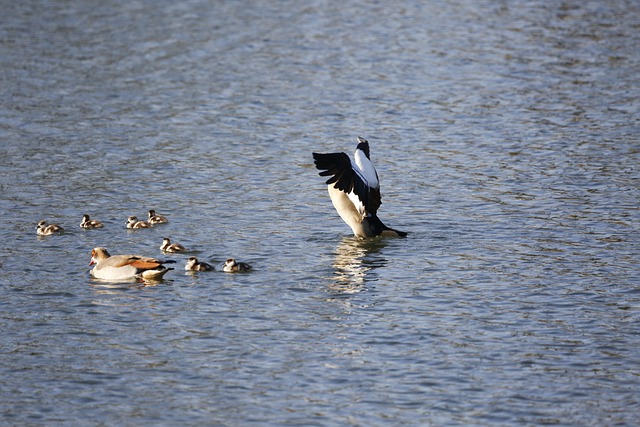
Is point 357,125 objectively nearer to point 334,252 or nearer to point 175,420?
point 334,252

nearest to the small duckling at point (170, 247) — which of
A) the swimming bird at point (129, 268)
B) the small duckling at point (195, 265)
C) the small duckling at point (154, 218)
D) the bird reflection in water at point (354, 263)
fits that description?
the small duckling at point (195, 265)

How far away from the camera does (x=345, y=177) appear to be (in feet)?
52.6

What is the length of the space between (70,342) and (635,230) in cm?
839

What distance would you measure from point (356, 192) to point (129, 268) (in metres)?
3.60

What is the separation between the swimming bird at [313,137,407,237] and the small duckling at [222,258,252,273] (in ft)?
6.57

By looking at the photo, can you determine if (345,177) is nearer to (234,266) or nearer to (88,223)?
(234,266)

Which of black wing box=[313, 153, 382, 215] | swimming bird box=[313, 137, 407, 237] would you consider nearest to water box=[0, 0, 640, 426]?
swimming bird box=[313, 137, 407, 237]

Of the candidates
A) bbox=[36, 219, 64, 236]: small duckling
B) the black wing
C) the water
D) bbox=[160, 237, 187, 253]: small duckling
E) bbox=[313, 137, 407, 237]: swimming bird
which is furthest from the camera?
bbox=[36, 219, 64, 236]: small duckling

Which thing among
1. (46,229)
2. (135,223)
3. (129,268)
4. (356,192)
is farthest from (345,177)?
(46,229)

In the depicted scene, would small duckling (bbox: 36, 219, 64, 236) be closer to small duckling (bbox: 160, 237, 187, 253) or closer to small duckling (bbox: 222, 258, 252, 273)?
small duckling (bbox: 160, 237, 187, 253)

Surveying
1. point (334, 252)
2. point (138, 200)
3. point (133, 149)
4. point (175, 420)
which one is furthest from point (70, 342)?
point (133, 149)

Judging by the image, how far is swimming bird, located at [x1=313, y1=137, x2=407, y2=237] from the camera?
52.2 ft

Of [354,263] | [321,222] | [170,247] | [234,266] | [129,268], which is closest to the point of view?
[129,268]

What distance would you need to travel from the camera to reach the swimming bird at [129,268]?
46.1 feet
